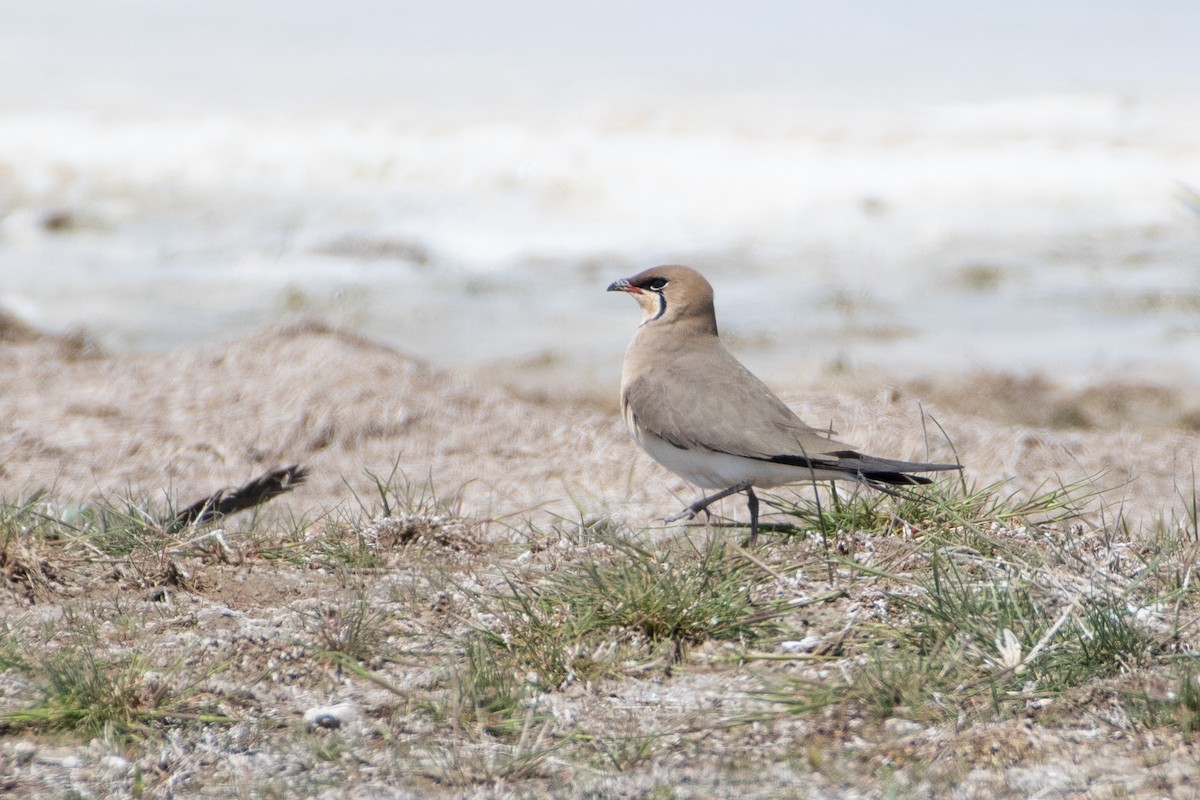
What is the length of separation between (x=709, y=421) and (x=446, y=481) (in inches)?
90.0

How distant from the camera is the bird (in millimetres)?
4375

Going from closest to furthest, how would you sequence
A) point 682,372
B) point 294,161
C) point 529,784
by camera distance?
1. point 529,784
2. point 682,372
3. point 294,161

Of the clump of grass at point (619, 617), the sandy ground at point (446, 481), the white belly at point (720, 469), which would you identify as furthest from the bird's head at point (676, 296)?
the clump of grass at point (619, 617)

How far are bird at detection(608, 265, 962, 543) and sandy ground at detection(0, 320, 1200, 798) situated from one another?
333mm

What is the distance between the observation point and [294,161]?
11484mm

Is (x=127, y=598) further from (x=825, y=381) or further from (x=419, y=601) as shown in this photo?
(x=825, y=381)

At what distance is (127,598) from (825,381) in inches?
215

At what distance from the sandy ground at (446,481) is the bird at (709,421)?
0.33m

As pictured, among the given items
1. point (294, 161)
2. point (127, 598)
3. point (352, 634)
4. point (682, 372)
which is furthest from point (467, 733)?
point (294, 161)

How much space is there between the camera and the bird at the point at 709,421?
4.38m

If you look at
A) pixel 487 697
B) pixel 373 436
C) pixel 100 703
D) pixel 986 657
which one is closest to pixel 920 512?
pixel 986 657

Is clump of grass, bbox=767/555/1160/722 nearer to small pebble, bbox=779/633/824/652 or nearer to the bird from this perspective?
small pebble, bbox=779/633/824/652

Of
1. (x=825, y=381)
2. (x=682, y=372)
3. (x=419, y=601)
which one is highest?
(x=682, y=372)

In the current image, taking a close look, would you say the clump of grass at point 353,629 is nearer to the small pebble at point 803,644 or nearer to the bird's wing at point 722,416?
the small pebble at point 803,644
